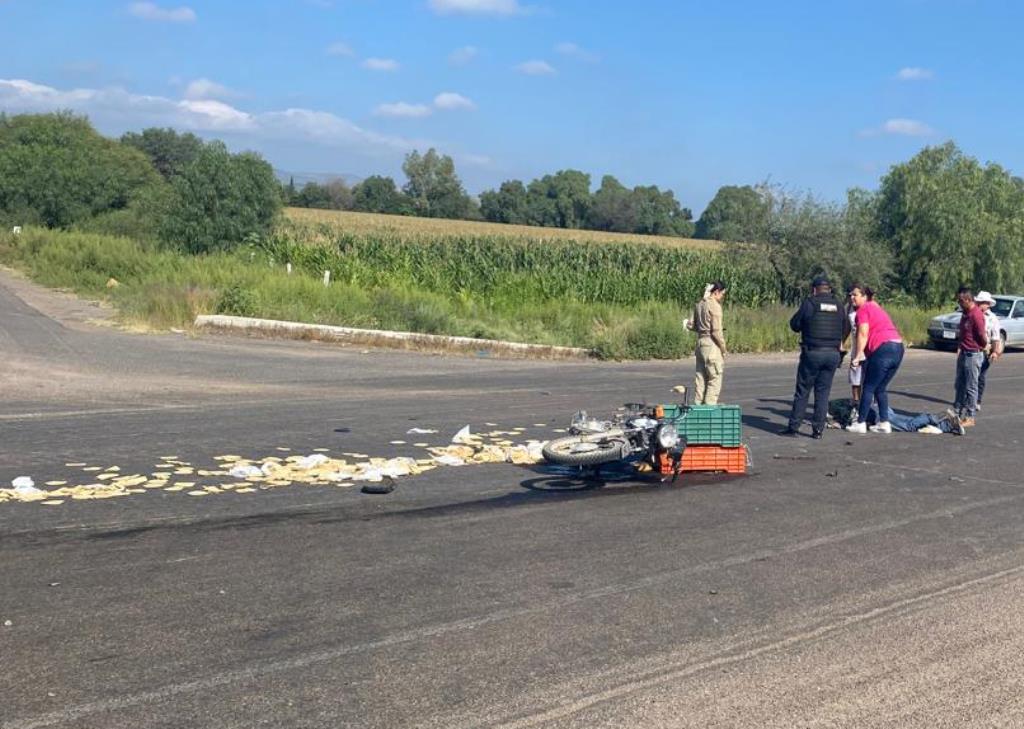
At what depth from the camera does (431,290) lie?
31.9 meters

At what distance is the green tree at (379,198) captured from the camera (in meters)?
123

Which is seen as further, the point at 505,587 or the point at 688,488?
the point at 688,488

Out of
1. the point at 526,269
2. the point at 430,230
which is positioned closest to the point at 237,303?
the point at 526,269

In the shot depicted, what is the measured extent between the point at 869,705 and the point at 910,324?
31054 millimetres

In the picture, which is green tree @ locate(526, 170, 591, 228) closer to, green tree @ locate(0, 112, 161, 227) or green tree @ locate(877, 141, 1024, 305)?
green tree @ locate(0, 112, 161, 227)

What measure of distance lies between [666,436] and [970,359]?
6604mm

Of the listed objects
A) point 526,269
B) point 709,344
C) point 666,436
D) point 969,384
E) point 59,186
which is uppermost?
point 59,186

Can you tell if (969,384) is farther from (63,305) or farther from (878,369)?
(63,305)

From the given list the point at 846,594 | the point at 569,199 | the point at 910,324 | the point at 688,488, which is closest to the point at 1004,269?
the point at 910,324

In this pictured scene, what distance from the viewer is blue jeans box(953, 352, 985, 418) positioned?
14.1m

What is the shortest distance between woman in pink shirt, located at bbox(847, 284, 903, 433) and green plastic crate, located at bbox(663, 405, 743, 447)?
3.77 metres

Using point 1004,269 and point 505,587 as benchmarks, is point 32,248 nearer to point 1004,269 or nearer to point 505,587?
point 1004,269

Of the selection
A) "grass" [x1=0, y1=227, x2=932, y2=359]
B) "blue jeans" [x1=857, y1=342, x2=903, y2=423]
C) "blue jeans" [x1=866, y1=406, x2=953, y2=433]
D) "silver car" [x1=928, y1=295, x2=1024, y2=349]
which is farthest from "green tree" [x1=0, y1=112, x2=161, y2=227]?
"blue jeans" [x1=857, y1=342, x2=903, y2=423]

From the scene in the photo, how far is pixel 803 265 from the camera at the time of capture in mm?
35781
